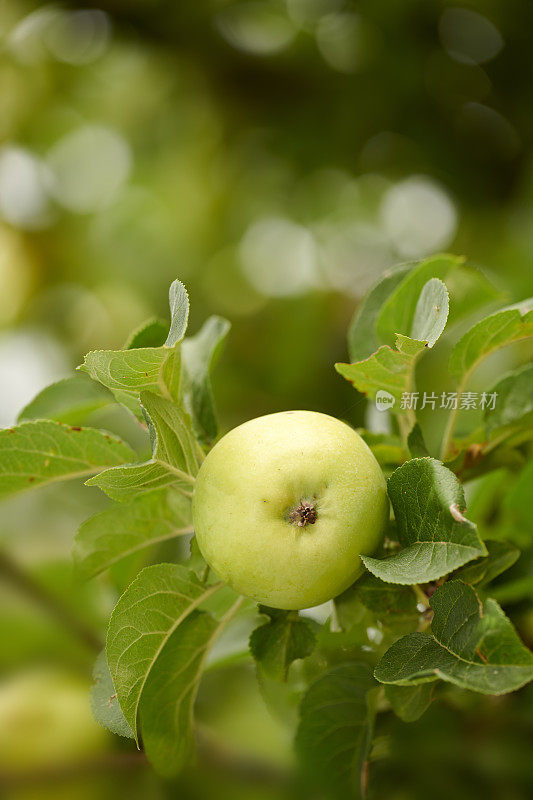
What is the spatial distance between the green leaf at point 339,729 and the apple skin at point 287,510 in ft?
0.38

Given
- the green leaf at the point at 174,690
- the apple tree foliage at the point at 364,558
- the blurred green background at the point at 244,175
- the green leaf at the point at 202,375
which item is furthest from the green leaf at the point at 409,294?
the blurred green background at the point at 244,175

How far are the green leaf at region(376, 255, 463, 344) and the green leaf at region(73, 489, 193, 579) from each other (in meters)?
0.18

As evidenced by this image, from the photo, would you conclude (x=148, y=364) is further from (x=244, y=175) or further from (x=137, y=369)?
(x=244, y=175)

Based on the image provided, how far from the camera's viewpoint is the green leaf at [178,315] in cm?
33

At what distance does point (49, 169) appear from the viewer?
180cm

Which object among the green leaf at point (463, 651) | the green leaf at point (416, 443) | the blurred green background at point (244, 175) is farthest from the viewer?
the blurred green background at point (244, 175)

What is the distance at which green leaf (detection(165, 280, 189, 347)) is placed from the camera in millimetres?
328

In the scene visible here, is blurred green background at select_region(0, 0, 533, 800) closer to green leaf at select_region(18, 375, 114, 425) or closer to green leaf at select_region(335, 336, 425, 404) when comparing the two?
green leaf at select_region(18, 375, 114, 425)

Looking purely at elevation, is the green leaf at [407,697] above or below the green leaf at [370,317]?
below

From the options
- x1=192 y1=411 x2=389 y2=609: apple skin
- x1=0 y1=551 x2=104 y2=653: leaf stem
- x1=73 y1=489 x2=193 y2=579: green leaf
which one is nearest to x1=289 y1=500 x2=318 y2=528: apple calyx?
x1=192 y1=411 x2=389 y2=609: apple skin

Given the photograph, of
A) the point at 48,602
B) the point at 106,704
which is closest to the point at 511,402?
the point at 106,704

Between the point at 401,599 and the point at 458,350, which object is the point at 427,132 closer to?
the point at 458,350

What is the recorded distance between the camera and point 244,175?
5.83ft

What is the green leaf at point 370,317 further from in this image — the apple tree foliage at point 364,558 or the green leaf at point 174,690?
the green leaf at point 174,690
